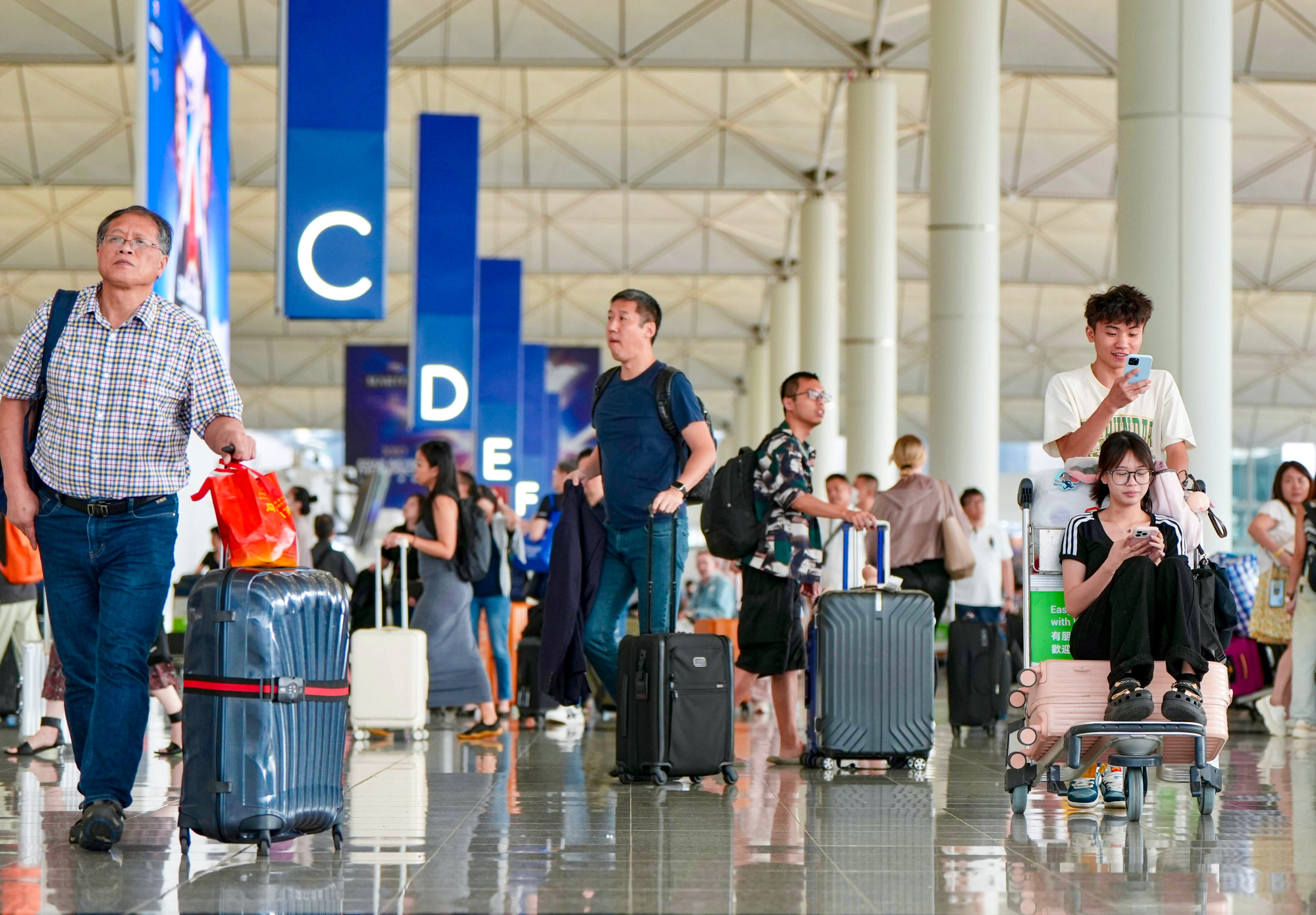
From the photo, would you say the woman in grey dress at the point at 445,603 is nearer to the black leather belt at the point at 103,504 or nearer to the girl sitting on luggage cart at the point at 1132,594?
the black leather belt at the point at 103,504

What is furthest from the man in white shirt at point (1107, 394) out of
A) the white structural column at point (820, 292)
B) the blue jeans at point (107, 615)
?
the white structural column at point (820, 292)

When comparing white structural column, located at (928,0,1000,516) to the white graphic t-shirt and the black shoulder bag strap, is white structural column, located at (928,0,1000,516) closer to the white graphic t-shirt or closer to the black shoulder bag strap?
the white graphic t-shirt

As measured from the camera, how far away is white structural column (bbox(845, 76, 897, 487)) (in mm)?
22406

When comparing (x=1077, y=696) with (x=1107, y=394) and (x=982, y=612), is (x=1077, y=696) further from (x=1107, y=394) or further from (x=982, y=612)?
(x=982, y=612)

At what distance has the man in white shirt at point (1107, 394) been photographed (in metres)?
5.83

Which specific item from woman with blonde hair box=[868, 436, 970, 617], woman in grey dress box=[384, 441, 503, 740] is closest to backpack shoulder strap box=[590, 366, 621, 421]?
woman in grey dress box=[384, 441, 503, 740]

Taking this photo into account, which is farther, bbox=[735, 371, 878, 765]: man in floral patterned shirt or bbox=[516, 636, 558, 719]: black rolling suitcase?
bbox=[516, 636, 558, 719]: black rolling suitcase

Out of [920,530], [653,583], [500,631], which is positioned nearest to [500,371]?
[500,631]

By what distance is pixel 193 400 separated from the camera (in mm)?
5027

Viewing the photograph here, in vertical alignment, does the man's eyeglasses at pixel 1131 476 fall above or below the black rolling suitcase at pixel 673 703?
above

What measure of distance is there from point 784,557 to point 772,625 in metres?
0.33

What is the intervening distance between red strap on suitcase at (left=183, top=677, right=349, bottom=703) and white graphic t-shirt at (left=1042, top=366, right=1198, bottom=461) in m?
2.90

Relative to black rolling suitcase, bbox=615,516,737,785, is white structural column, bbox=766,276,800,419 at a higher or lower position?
higher

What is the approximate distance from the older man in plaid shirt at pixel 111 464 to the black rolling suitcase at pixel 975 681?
6.21 meters
